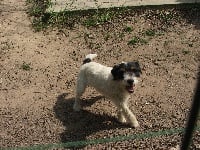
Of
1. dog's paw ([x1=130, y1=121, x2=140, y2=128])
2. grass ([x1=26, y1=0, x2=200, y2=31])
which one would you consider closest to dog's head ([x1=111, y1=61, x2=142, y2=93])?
dog's paw ([x1=130, y1=121, x2=140, y2=128])

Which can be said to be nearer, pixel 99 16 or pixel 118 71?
pixel 118 71

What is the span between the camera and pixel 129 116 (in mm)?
5531

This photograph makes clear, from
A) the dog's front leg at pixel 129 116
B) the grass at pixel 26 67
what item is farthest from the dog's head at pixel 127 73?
the grass at pixel 26 67

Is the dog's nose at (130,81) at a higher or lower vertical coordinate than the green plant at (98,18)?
lower

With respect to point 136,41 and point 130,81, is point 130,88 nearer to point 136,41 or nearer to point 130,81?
point 130,81

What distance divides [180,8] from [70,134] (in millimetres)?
3897

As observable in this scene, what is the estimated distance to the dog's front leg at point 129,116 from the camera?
550 cm

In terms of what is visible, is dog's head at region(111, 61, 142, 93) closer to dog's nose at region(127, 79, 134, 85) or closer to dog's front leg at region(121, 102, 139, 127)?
dog's nose at region(127, 79, 134, 85)

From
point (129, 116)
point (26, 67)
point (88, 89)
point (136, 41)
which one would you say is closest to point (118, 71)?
point (129, 116)

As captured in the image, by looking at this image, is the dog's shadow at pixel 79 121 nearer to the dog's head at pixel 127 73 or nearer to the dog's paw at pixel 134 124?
the dog's paw at pixel 134 124

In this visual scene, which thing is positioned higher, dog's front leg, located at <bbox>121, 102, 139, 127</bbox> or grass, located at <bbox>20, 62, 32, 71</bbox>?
grass, located at <bbox>20, 62, 32, 71</bbox>

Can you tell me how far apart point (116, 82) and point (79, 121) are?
3.14ft

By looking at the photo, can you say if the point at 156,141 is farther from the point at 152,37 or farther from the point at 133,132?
the point at 152,37

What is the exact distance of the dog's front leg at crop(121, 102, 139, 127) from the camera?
18.0ft
